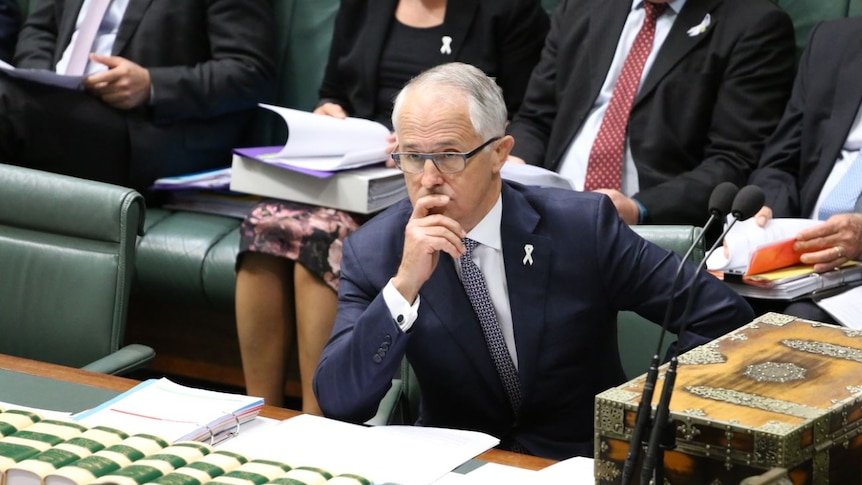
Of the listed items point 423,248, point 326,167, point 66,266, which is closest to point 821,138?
point 326,167

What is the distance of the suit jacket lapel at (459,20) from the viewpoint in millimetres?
3740

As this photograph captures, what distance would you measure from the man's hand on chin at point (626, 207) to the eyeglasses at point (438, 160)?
41.0 inches

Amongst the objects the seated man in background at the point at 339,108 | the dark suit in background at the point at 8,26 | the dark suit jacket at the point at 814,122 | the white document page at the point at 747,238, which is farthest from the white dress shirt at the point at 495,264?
the dark suit in background at the point at 8,26

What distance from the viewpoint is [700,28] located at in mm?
3393

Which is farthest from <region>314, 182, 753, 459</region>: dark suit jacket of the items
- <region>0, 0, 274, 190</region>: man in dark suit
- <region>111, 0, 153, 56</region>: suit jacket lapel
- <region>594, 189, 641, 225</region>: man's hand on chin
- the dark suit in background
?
the dark suit in background

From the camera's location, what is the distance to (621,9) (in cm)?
356

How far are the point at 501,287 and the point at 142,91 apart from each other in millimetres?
1977

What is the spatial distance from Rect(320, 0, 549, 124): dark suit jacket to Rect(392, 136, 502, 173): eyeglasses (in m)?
1.58

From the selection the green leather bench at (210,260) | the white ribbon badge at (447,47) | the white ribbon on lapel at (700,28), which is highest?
the white ribbon on lapel at (700,28)

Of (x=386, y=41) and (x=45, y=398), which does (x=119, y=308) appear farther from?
(x=386, y=41)

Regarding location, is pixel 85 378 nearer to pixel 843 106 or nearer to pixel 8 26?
pixel 843 106

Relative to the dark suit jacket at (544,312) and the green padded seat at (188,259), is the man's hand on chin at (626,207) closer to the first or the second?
the dark suit jacket at (544,312)

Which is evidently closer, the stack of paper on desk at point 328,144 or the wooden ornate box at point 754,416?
the wooden ornate box at point 754,416

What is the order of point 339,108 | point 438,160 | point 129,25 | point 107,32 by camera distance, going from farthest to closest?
1. point 107,32
2. point 129,25
3. point 339,108
4. point 438,160
